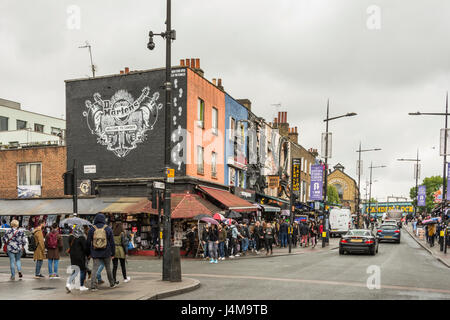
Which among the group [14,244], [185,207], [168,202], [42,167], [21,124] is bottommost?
[14,244]

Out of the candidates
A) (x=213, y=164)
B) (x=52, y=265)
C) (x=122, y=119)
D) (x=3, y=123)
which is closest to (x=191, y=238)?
(x=213, y=164)

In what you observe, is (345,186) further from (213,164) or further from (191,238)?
(191,238)

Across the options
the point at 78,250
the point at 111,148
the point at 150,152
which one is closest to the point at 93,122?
the point at 111,148

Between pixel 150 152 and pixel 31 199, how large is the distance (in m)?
8.38

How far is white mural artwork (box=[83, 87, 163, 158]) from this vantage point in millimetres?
26641

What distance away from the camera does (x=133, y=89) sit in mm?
27078

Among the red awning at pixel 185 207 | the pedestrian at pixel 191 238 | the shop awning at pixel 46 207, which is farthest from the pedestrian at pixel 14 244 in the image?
the shop awning at pixel 46 207

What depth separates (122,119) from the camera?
89.5ft

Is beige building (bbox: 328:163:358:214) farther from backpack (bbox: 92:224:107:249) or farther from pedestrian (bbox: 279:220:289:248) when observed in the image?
backpack (bbox: 92:224:107:249)

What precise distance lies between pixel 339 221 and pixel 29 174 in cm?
2895

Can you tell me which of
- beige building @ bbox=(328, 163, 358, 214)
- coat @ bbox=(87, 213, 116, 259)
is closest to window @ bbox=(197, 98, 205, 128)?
coat @ bbox=(87, 213, 116, 259)

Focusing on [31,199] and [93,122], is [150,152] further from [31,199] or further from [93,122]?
[31,199]

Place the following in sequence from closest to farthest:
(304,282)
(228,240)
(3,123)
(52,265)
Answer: (304,282), (52,265), (228,240), (3,123)

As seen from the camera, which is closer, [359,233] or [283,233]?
[359,233]
